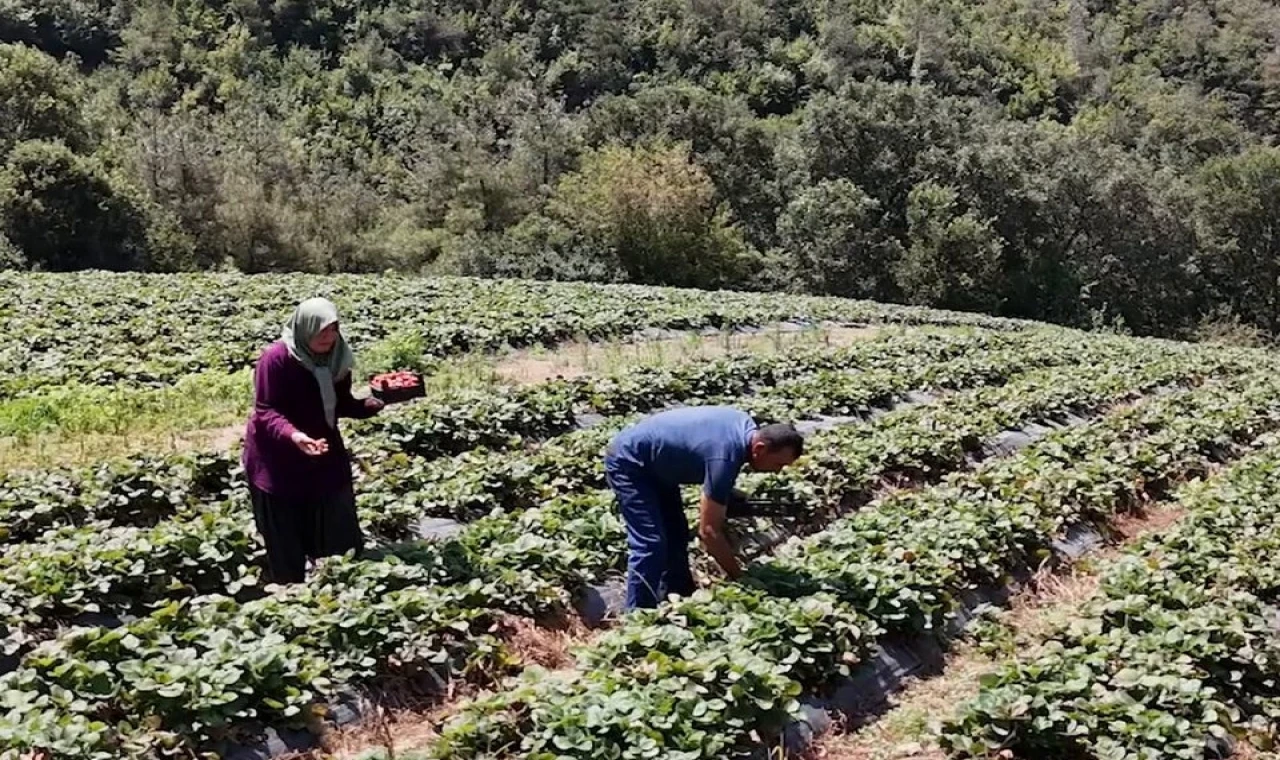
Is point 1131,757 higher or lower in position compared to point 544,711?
lower

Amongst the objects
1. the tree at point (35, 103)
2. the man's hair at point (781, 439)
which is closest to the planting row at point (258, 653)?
the man's hair at point (781, 439)

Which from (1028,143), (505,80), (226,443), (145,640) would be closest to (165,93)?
(505,80)

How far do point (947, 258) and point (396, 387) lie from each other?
40.4 metres

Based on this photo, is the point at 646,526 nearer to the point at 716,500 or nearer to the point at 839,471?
the point at 716,500

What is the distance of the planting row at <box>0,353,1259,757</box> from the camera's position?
4.57 metres

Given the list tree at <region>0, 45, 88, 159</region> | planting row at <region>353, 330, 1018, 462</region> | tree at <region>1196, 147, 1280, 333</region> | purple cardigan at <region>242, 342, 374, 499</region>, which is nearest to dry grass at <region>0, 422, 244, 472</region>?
planting row at <region>353, 330, 1018, 462</region>

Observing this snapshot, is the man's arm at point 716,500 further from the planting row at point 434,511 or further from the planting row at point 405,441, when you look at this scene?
the planting row at point 405,441

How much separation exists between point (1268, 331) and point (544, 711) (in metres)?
52.1

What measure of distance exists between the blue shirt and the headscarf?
5.40ft

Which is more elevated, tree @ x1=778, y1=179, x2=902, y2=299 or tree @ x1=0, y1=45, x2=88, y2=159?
tree @ x1=0, y1=45, x2=88, y2=159

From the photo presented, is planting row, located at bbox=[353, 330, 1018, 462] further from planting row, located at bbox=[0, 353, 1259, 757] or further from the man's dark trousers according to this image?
the man's dark trousers

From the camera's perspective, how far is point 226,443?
432 inches

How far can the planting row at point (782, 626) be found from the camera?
464 cm

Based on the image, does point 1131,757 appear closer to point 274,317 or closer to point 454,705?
point 454,705
